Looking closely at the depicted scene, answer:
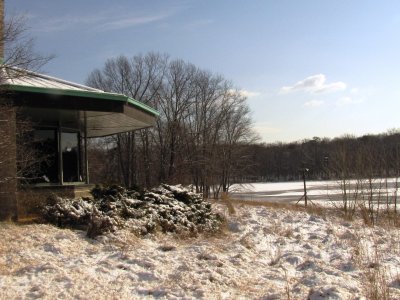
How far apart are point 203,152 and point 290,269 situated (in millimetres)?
35804

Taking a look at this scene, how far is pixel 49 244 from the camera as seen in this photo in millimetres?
7961

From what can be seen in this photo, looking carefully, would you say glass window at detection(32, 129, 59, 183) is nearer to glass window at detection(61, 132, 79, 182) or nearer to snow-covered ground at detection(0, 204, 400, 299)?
glass window at detection(61, 132, 79, 182)

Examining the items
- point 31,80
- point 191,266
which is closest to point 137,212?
point 191,266

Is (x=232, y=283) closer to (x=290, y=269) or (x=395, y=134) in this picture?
(x=290, y=269)

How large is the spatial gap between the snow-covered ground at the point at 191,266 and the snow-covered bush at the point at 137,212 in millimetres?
393

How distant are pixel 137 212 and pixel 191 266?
3354 mm

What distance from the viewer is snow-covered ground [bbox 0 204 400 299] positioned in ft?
19.9

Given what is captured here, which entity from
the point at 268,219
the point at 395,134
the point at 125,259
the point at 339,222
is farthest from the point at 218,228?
the point at 395,134

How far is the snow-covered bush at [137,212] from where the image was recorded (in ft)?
31.6

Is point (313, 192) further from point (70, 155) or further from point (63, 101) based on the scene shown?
point (63, 101)

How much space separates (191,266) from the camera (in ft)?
24.1

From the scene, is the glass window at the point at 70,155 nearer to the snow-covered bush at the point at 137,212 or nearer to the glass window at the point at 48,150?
the glass window at the point at 48,150

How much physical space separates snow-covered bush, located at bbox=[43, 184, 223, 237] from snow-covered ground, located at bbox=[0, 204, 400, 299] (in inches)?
15.5

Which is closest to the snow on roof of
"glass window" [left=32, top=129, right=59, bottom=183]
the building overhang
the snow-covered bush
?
the building overhang
